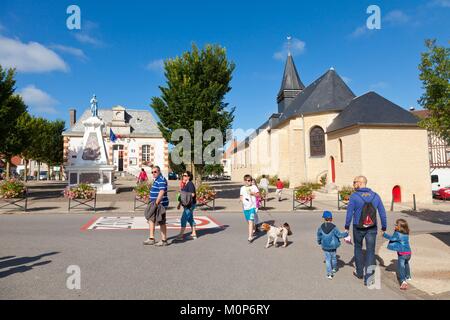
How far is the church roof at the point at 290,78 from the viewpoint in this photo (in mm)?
40719

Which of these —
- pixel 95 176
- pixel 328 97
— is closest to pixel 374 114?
pixel 328 97

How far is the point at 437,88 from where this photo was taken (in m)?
7.80

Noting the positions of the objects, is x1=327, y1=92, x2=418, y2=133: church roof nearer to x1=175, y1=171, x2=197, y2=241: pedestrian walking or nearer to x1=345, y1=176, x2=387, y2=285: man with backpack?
x1=175, y1=171, x2=197, y2=241: pedestrian walking

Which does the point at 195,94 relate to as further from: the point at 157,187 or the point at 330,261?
the point at 330,261

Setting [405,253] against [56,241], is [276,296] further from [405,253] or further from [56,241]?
[56,241]

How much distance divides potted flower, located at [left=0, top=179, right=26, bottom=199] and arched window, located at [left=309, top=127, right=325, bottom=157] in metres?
23.1

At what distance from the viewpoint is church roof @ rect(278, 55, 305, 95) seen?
40719 millimetres

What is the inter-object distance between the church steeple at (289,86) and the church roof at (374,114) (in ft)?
54.7

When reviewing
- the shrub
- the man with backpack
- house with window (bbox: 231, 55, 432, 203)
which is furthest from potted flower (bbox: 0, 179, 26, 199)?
house with window (bbox: 231, 55, 432, 203)

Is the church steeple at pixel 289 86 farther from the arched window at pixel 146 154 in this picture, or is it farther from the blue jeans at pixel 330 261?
the blue jeans at pixel 330 261

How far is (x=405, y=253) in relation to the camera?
457 centimetres

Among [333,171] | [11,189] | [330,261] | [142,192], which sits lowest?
[330,261]

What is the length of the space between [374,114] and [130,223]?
18.4 meters
